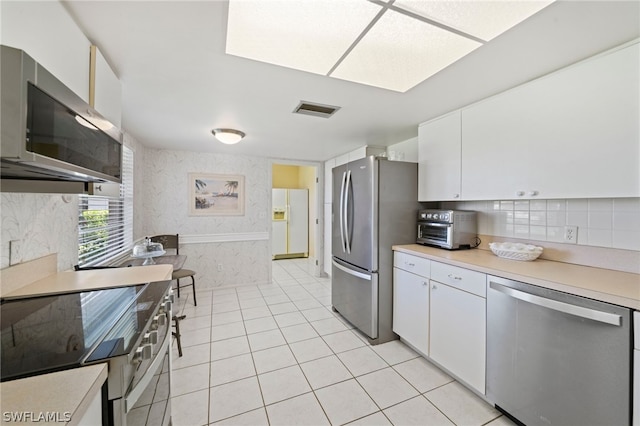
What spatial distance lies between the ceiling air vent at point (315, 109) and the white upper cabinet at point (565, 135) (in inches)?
46.6

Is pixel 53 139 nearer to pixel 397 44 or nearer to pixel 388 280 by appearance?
pixel 397 44

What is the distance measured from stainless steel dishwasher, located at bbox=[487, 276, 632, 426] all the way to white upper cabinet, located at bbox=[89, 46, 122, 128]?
2.55m

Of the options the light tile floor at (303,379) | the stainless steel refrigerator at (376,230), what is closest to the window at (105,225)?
the light tile floor at (303,379)

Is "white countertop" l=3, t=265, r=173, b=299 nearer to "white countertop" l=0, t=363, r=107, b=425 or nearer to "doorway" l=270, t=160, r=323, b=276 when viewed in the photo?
"white countertop" l=0, t=363, r=107, b=425

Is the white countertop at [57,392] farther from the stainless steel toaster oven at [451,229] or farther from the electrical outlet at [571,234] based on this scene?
the electrical outlet at [571,234]

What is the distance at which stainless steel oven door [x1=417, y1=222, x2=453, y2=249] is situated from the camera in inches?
88.2

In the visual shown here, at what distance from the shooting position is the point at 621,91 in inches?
53.7

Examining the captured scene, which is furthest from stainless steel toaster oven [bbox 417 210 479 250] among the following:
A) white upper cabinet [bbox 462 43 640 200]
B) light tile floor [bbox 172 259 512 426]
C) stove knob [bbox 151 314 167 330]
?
stove knob [bbox 151 314 167 330]

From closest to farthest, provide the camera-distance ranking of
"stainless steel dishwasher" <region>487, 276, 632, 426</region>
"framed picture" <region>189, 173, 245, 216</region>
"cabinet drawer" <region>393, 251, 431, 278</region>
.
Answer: "stainless steel dishwasher" <region>487, 276, 632, 426</region>
"cabinet drawer" <region>393, 251, 431, 278</region>
"framed picture" <region>189, 173, 245, 216</region>

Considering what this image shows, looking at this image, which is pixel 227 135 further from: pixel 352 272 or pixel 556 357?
pixel 556 357

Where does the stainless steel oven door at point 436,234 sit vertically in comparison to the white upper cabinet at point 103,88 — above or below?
below

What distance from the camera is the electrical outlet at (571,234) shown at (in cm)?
176

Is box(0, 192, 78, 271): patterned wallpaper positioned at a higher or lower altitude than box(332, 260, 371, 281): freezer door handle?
higher

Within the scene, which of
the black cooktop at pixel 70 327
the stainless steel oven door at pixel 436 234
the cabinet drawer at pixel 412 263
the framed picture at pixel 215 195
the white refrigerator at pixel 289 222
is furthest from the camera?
the white refrigerator at pixel 289 222
